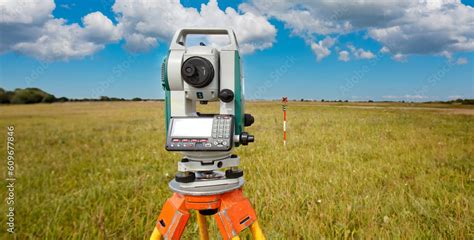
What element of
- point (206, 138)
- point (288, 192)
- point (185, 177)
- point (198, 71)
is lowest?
point (288, 192)

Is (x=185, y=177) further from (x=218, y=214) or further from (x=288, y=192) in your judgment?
(x=288, y=192)

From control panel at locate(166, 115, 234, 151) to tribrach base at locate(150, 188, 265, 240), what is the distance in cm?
38

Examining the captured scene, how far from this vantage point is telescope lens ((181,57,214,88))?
1.97m

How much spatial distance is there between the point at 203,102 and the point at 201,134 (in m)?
0.37

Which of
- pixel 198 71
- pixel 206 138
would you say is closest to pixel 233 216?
pixel 206 138

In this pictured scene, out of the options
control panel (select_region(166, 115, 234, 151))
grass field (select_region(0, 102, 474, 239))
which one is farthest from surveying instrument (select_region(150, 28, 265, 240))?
grass field (select_region(0, 102, 474, 239))

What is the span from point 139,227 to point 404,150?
678 cm

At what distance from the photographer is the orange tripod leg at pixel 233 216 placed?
1.90 metres

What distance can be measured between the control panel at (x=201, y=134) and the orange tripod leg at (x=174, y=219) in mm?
419

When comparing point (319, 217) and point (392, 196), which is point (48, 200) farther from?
point (392, 196)

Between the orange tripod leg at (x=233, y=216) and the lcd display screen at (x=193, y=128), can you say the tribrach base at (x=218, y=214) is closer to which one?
the orange tripod leg at (x=233, y=216)

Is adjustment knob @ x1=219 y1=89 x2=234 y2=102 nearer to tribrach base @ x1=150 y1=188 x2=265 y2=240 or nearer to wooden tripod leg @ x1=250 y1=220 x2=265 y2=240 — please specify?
tribrach base @ x1=150 y1=188 x2=265 y2=240

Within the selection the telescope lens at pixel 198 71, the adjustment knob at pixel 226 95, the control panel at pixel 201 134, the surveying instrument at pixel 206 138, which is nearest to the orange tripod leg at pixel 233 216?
the surveying instrument at pixel 206 138

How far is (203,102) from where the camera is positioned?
2.21 meters
